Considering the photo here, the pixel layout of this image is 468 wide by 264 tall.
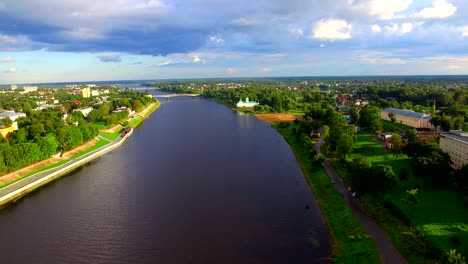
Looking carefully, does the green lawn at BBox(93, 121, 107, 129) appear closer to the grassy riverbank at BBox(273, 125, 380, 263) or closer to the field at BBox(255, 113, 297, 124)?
the field at BBox(255, 113, 297, 124)

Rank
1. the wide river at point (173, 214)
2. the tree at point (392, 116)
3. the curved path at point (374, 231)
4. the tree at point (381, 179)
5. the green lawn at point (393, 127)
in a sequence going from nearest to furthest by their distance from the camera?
the curved path at point (374, 231)
the wide river at point (173, 214)
the tree at point (381, 179)
the green lawn at point (393, 127)
the tree at point (392, 116)

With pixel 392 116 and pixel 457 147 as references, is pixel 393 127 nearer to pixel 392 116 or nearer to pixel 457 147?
pixel 392 116

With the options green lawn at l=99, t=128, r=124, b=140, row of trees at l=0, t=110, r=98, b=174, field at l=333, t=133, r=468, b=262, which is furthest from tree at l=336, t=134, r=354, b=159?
green lawn at l=99, t=128, r=124, b=140

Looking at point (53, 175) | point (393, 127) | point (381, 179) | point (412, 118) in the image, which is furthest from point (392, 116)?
point (53, 175)

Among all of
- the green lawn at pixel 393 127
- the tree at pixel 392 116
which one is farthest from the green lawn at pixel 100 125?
the tree at pixel 392 116

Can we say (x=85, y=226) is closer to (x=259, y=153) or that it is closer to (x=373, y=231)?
(x=373, y=231)

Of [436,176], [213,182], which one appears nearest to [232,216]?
[213,182]

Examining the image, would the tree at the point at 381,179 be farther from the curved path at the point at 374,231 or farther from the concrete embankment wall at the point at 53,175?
the concrete embankment wall at the point at 53,175
